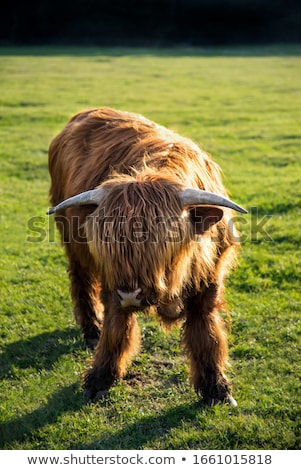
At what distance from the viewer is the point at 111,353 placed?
3.72 metres

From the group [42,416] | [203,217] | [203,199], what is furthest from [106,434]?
[203,199]

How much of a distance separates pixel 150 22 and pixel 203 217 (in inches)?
1624

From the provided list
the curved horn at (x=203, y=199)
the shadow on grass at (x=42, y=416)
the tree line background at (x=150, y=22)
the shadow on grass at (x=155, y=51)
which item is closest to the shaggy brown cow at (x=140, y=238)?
the curved horn at (x=203, y=199)

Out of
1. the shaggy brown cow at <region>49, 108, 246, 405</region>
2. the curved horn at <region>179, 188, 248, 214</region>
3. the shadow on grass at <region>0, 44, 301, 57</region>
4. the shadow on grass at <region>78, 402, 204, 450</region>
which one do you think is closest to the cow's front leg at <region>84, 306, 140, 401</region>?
the shaggy brown cow at <region>49, 108, 246, 405</region>

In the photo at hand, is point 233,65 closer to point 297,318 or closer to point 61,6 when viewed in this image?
point 61,6

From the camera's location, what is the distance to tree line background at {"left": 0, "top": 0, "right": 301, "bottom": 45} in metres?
39.1

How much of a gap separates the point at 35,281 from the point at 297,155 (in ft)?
20.8

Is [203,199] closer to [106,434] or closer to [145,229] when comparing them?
[145,229]

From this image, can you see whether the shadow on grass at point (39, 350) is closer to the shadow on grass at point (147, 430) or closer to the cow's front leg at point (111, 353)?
the cow's front leg at point (111, 353)

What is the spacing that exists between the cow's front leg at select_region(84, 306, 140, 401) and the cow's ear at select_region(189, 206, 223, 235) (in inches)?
30.4

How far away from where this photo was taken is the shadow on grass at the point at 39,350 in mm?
4273

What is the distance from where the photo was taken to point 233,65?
1057 inches

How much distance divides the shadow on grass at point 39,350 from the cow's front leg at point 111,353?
562 mm

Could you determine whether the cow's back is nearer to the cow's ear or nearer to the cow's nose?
the cow's ear
